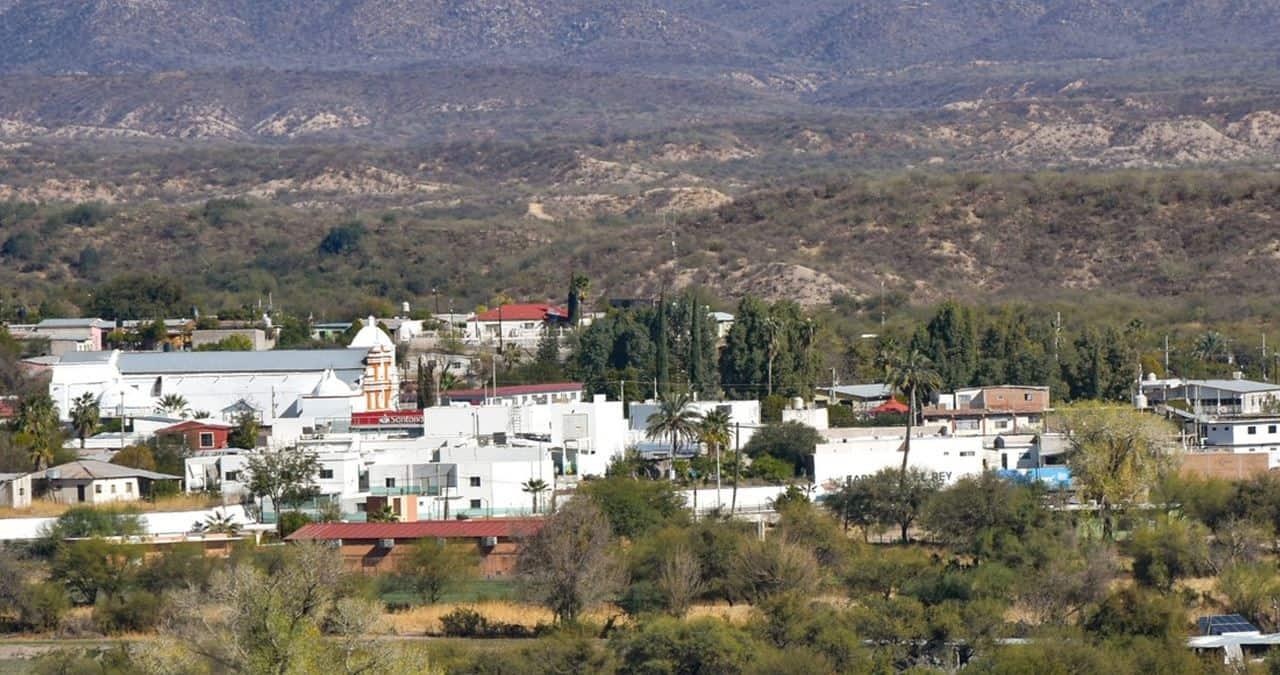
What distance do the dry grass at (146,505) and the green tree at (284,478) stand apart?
118 cm

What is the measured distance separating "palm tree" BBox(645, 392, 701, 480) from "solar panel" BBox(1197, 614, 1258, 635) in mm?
23156

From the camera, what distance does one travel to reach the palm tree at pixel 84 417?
75625 mm

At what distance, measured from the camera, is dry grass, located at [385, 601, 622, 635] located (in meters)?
52.2

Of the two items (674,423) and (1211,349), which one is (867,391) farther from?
(674,423)

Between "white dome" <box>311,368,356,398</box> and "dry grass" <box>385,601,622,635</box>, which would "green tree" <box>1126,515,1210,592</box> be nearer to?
"dry grass" <box>385,601,622,635</box>

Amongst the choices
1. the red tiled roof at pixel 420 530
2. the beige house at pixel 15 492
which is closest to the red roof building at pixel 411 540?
the red tiled roof at pixel 420 530

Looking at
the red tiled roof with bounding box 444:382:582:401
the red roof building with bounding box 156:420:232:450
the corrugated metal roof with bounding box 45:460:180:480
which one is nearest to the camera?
the corrugated metal roof with bounding box 45:460:180:480

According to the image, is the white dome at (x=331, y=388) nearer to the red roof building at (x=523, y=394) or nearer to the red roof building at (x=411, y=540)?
the red roof building at (x=523, y=394)

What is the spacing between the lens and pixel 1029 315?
343ft

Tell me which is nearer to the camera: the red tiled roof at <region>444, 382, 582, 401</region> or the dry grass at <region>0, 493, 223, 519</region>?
the dry grass at <region>0, 493, 223, 519</region>

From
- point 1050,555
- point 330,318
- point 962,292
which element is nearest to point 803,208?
point 962,292

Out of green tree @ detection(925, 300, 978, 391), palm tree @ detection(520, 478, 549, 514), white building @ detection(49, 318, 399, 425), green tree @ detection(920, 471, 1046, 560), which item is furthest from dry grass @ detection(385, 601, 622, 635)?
green tree @ detection(925, 300, 978, 391)

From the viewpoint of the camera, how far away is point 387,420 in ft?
240

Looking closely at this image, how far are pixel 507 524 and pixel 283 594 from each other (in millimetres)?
25533
